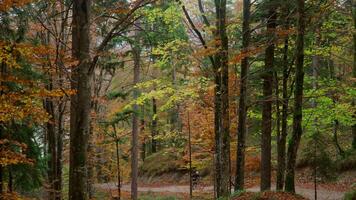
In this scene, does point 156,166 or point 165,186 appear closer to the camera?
point 165,186

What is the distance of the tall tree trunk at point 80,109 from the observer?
20.5 ft

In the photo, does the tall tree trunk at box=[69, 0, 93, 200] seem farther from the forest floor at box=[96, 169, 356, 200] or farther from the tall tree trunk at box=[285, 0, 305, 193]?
the forest floor at box=[96, 169, 356, 200]

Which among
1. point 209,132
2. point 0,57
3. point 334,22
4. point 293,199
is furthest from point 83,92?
point 209,132

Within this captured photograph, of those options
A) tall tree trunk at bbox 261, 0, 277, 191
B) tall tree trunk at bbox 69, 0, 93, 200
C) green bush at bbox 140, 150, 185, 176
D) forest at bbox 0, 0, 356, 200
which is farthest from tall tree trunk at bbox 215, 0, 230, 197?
green bush at bbox 140, 150, 185, 176

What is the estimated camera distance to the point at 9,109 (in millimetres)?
10398

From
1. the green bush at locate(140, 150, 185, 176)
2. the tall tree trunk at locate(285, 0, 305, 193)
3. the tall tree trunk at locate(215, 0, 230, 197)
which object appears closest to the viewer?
the tall tree trunk at locate(285, 0, 305, 193)

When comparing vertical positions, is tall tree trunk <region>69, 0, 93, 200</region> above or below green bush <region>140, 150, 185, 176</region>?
above

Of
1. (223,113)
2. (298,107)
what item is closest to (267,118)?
(223,113)

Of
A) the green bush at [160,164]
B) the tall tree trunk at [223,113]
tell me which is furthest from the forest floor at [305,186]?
the tall tree trunk at [223,113]

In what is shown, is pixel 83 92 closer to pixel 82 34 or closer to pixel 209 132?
pixel 82 34

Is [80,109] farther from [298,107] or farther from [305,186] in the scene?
[305,186]

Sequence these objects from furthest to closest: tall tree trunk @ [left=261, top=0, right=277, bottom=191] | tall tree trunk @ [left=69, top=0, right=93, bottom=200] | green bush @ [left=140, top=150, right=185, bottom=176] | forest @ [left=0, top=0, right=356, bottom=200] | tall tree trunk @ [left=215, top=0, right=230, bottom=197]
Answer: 1. green bush @ [left=140, top=150, right=185, bottom=176]
2. tall tree trunk @ [left=261, top=0, right=277, bottom=191]
3. tall tree trunk @ [left=215, top=0, right=230, bottom=197]
4. forest @ [left=0, top=0, right=356, bottom=200]
5. tall tree trunk @ [left=69, top=0, right=93, bottom=200]

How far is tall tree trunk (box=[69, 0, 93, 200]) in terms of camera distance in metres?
6.24

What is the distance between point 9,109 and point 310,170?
1858 cm
